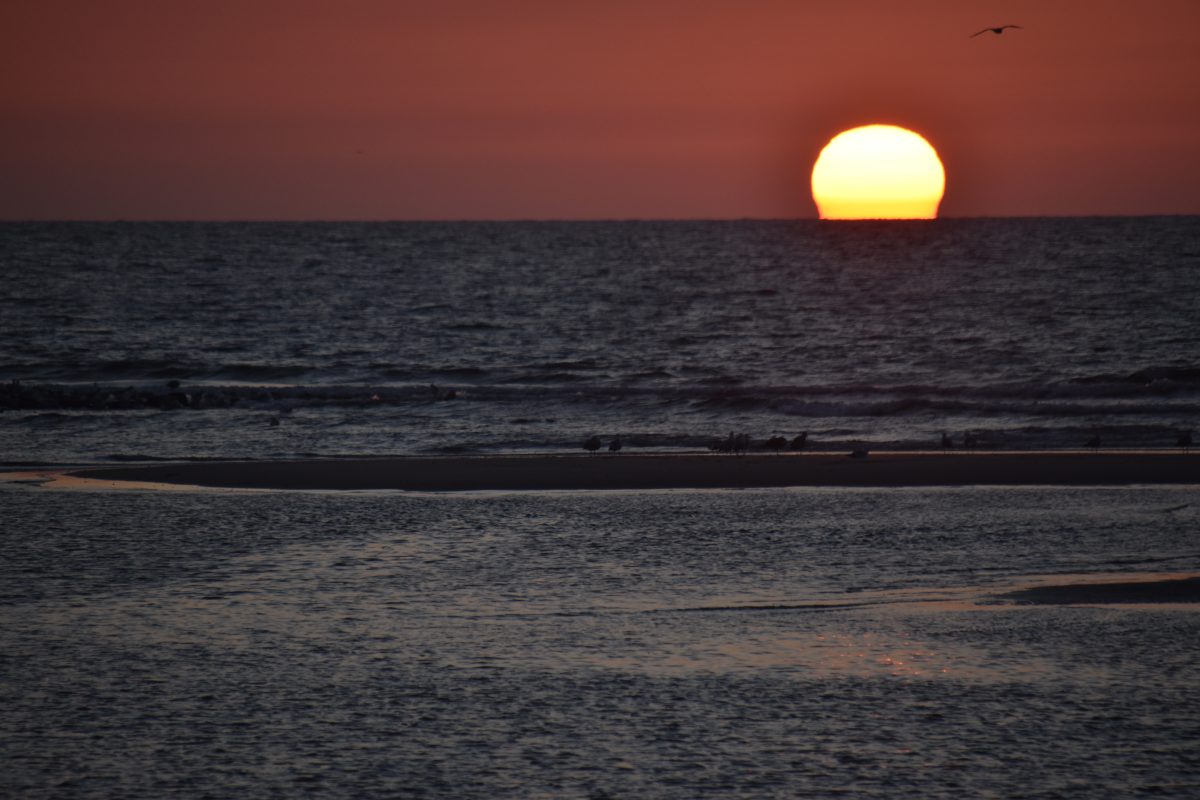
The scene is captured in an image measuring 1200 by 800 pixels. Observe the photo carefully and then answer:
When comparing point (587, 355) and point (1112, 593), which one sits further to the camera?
point (587, 355)

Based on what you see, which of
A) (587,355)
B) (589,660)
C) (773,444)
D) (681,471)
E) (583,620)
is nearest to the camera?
(589,660)

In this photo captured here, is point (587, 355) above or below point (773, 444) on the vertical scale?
below

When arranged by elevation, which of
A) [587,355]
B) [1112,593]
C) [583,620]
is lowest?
[587,355]

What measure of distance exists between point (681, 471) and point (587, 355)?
2683 centimetres

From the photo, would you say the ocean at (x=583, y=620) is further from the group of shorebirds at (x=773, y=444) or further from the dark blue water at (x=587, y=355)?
the group of shorebirds at (x=773, y=444)

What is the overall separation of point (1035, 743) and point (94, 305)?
205ft

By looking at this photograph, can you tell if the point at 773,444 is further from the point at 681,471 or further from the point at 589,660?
the point at 589,660

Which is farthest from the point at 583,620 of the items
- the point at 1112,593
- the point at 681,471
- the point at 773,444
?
the point at 773,444

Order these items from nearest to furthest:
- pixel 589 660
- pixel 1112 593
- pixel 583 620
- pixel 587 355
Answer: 1. pixel 589 660
2. pixel 583 620
3. pixel 1112 593
4. pixel 587 355

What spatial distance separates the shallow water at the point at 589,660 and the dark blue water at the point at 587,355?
10257mm

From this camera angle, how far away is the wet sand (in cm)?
1773

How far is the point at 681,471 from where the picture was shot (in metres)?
19.0

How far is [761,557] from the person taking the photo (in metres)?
11.9

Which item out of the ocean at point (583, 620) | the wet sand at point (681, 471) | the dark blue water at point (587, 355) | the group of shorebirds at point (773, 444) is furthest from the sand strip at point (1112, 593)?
the dark blue water at point (587, 355)
